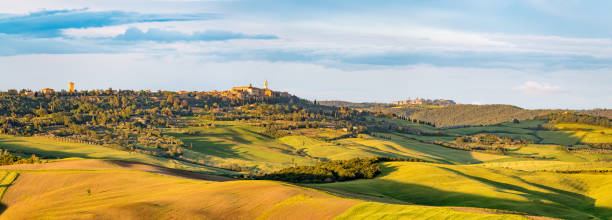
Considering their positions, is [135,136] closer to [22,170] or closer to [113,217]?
[22,170]

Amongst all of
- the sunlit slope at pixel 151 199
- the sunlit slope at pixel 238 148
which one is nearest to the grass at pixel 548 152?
the sunlit slope at pixel 238 148

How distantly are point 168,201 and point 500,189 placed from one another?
35.0 meters

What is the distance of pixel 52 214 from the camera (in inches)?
1428

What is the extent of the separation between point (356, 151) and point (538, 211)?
107 metres

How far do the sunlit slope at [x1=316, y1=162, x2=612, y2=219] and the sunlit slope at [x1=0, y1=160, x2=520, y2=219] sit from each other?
15.1 metres

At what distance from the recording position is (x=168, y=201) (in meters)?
37.5

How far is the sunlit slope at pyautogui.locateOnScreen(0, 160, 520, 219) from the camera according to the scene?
33.0m

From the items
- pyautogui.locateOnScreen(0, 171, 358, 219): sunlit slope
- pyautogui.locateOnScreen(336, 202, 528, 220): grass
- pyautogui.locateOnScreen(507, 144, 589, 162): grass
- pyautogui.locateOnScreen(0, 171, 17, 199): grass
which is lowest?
pyautogui.locateOnScreen(507, 144, 589, 162): grass

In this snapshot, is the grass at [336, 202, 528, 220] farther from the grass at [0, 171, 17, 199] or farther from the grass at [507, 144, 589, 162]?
the grass at [507, 144, 589, 162]

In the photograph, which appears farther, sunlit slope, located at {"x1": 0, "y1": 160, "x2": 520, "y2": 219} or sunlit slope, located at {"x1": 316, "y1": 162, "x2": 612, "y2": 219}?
sunlit slope, located at {"x1": 316, "y1": 162, "x2": 612, "y2": 219}

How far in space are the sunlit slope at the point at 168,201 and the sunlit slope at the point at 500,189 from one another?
49.7 ft

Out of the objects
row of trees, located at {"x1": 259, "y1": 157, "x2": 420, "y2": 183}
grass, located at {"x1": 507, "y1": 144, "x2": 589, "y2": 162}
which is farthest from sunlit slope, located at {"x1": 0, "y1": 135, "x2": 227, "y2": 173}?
grass, located at {"x1": 507, "y1": 144, "x2": 589, "y2": 162}

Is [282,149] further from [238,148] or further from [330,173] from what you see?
[330,173]

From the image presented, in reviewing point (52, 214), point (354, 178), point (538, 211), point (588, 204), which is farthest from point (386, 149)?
point (52, 214)
